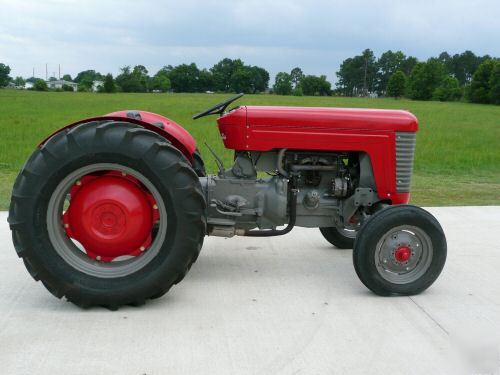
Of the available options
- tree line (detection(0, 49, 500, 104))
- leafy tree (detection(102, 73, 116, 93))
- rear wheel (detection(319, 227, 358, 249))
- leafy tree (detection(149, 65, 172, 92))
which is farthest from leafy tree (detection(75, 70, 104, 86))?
rear wheel (detection(319, 227, 358, 249))

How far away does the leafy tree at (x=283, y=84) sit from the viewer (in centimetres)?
6750

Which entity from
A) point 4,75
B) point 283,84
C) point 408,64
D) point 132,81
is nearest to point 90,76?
point 4,75

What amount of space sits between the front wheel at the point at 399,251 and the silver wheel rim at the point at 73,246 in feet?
4.37

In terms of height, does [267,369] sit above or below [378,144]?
below

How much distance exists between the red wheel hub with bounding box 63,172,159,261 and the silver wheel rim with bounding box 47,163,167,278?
3.6 inches

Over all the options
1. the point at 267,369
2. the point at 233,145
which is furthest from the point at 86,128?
the point at 267,369

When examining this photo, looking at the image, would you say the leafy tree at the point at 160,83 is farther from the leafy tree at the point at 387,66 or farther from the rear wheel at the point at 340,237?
the rear wheel at the point at 340,237

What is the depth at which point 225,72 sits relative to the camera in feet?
222

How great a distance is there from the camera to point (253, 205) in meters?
4.48

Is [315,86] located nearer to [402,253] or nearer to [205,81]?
[205,81]

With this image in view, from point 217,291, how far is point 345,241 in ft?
5.15

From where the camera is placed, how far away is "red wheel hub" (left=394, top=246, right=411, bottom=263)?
4.10m

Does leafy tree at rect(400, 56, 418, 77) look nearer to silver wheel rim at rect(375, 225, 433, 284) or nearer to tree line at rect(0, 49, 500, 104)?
tree line at rect(0, 49, 500, 104)

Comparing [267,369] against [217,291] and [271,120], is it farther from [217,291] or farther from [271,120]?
[271,120]
